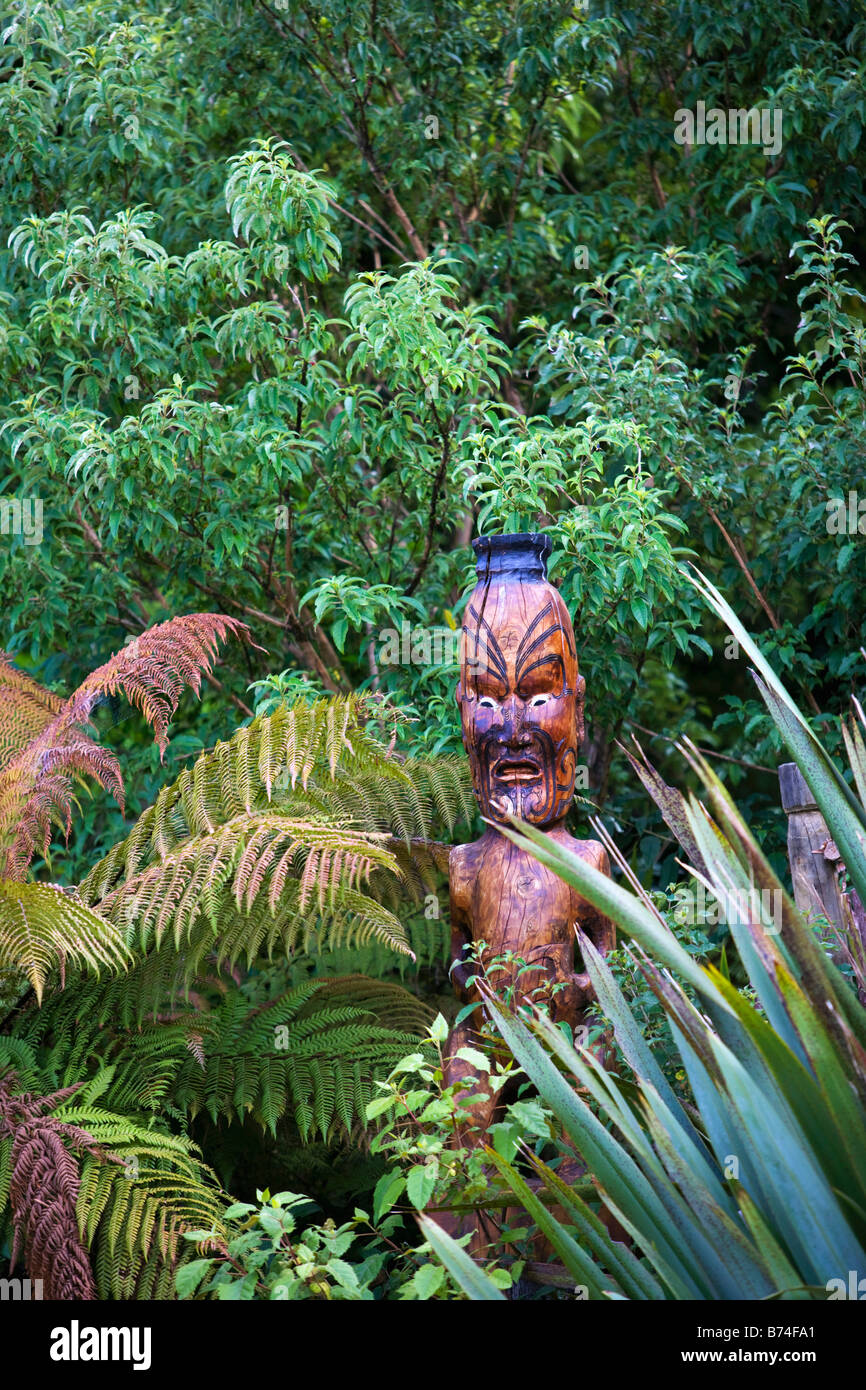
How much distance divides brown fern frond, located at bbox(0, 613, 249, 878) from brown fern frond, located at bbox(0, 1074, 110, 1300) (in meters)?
0.74

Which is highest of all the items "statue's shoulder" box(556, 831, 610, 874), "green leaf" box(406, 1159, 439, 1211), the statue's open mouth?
the statue's open mouth

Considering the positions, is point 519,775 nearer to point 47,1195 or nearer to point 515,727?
point 515,727

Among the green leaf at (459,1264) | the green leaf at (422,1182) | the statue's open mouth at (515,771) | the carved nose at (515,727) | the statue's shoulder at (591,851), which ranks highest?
the carved nose at (515,727)

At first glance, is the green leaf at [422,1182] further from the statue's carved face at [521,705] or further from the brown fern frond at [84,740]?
the brown fern frond at [84,740]

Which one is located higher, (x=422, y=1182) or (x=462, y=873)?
(x=462, y=873)

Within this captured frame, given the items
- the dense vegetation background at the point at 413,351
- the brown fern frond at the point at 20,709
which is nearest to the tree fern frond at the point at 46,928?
the brown fern frond at the point at 20,709

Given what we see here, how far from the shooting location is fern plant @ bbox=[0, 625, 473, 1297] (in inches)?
120

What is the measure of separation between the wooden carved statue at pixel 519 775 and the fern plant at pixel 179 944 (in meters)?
0.27

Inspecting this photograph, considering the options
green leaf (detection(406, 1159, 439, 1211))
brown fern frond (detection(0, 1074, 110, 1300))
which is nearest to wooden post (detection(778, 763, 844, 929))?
green leaf (detection(406, 1159, 439, 1211))

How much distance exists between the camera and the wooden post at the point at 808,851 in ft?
11.6

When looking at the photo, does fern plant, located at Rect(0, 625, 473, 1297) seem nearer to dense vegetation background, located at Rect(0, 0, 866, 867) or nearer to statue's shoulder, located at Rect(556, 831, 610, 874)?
statue's shoulder, located at Rect(556, 831, 610, 874)

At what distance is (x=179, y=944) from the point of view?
3.44 meters

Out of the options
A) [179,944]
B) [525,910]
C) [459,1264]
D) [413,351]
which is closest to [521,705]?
[525,910]

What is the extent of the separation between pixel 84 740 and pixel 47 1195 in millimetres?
1243
